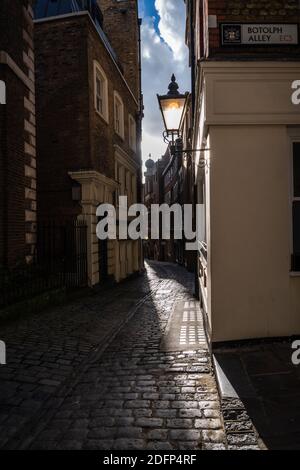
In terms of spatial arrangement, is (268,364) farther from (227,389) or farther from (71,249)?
(71,249)

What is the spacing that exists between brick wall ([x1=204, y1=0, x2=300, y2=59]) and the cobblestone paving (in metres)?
4.25

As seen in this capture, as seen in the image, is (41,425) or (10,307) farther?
(10,307)

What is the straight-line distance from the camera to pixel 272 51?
15.9 ft

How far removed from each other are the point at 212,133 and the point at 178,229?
2829cm

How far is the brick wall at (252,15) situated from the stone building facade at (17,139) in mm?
5516

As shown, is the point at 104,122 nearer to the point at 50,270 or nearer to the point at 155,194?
the point at 50,270

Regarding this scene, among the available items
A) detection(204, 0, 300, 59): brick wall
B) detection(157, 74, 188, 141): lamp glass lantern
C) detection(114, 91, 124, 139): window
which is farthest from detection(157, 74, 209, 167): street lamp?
detection(114, 91, 124, 139): window

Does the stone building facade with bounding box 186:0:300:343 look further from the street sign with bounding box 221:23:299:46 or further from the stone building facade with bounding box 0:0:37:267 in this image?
the stone building facade with bounding box 0:0:37:267

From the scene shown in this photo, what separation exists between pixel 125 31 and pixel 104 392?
22729mm

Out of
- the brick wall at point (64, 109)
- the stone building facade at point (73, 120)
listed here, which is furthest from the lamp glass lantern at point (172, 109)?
the brick wall at point (64, 109)

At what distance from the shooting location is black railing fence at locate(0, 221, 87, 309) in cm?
774

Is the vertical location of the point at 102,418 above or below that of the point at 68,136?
below

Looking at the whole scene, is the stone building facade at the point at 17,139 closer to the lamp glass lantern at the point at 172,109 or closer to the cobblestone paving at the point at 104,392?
the cobblestone paving at the point at 104,392
